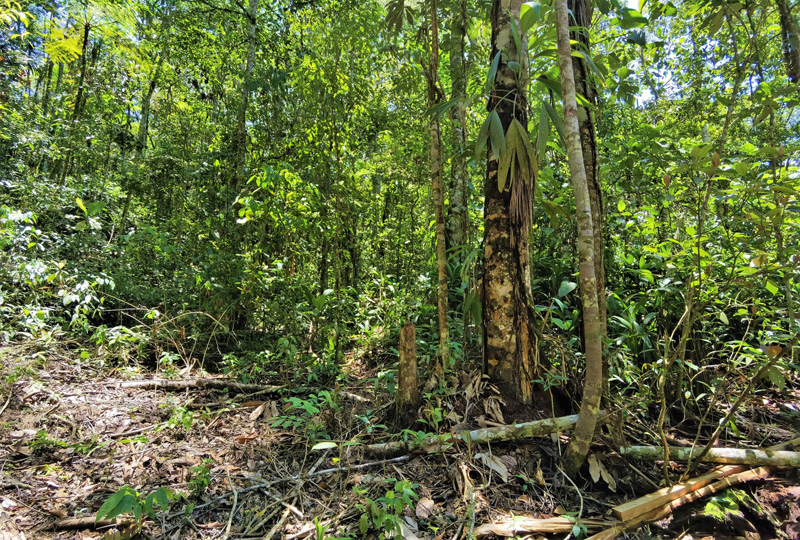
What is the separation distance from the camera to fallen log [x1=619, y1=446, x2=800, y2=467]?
221 centimetres

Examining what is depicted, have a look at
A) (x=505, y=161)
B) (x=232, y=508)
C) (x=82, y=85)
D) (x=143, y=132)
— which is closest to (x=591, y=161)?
(x=505, y=161)

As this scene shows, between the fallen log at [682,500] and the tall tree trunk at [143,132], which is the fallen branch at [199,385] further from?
the tall tree trunk at [143,132]

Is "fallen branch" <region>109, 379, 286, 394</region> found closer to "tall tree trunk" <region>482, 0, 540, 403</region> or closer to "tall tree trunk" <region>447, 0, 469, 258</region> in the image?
"tall tree trunk" <region>482, 0, 540, 403</region>

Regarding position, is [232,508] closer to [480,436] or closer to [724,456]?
[480,436]

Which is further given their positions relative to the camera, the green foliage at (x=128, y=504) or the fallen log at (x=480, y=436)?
the fallen log at (x=480, y=436)

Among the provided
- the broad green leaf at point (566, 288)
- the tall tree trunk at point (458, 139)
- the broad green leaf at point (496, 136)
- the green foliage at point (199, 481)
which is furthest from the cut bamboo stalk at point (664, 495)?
the tall tree trunk at point (458, 139)

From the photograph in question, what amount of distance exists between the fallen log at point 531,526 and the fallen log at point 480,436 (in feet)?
1.56

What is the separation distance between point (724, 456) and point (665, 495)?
1.86 ft

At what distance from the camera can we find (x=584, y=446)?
2.06m

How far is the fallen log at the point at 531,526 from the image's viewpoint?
69.9 inches

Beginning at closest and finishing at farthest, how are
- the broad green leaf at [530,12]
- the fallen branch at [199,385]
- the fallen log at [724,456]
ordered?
the broad green leaf at [530,12] < the fallen log at [724,456] < the fallen branch at [199,385]

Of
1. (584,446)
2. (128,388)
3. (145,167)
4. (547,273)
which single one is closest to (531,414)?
(584,446)

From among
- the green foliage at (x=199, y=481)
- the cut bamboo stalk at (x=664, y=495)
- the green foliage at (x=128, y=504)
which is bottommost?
the cut bamboo stalk at (x=664, y=495)

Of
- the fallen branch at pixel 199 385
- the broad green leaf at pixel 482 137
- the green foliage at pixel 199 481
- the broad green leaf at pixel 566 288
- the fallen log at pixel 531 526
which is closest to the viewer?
the fallen log at pixel 531 526
